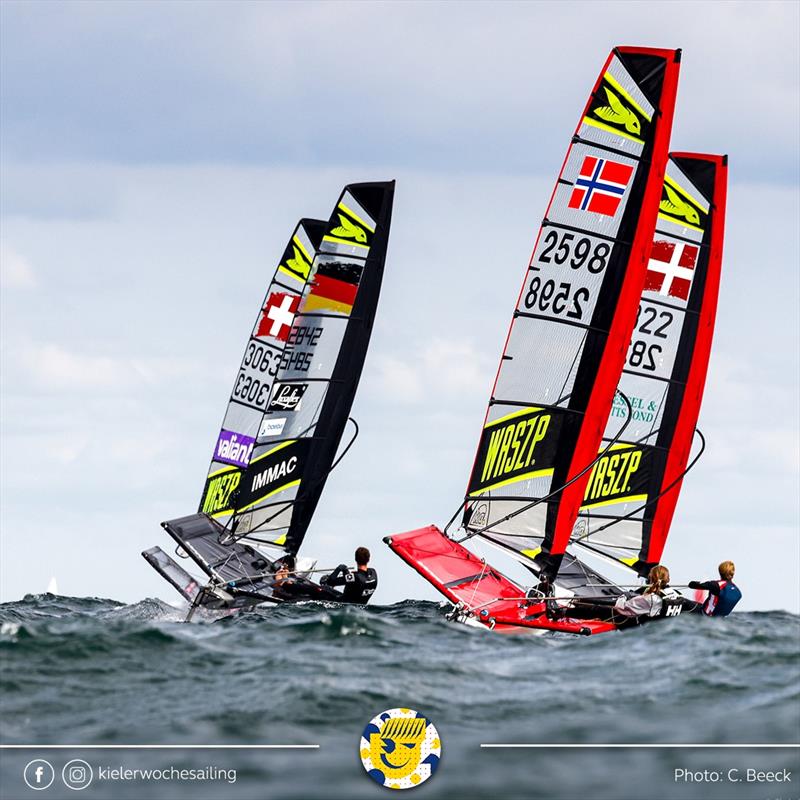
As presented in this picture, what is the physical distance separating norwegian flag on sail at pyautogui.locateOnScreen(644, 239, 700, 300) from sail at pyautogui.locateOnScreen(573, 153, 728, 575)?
0.01 meters

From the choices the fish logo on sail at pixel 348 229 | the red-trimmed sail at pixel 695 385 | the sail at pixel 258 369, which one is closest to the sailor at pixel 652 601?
the red-trimmed sail at pixel 695 385

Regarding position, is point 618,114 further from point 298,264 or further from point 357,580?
point 298,264

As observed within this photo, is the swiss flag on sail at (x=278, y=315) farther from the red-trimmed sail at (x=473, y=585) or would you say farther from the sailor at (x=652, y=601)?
the sailor at (x=652, y=601)

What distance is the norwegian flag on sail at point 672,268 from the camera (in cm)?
1744

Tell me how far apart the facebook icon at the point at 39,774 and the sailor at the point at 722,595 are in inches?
316

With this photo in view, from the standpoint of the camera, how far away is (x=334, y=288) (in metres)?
18.3

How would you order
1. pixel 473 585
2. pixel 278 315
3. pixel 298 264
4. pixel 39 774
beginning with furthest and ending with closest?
pixel 278 315
pixel 298 264
pixel 473 585
pixel 39 774

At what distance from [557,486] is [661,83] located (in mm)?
4683

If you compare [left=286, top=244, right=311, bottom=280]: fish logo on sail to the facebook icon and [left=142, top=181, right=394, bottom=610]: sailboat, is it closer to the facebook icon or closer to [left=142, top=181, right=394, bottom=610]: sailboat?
[left=142, top=181, right=394, bottom=610]: sailboat

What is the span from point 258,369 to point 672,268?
7.40 m

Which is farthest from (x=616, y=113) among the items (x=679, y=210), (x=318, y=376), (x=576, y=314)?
(x=318, y=376)

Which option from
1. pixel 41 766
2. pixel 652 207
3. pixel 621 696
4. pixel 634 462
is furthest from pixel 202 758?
pixel 634 462

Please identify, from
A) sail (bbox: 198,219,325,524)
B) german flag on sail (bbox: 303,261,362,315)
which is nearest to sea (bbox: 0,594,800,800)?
german flag on sail (bbox: 303,261,362,315)

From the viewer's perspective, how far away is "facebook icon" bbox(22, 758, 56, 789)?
592 cm
